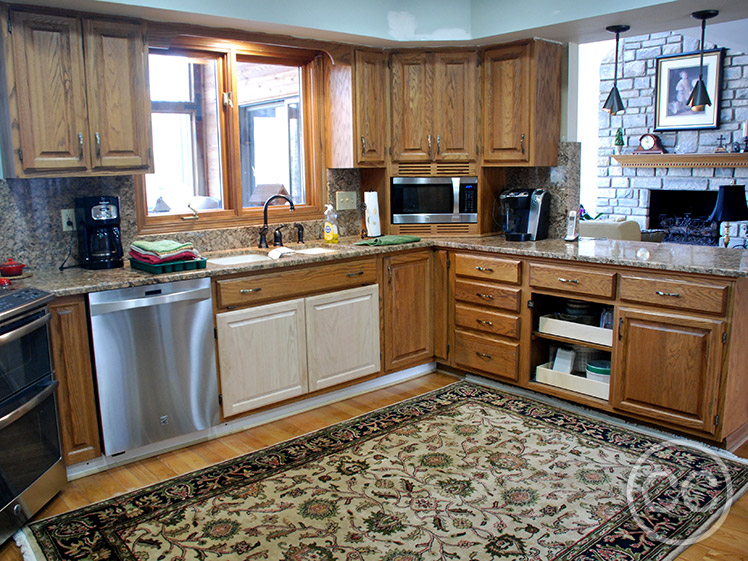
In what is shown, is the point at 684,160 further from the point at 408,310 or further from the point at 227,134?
the point at 227,134

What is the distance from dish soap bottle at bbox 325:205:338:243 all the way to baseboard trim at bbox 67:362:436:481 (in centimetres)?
93

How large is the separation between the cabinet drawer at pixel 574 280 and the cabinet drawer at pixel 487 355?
0.44 metres

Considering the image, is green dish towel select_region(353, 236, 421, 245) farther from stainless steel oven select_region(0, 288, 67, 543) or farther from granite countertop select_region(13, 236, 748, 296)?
stainless steel oven select_region(0, 288, 67, 543)

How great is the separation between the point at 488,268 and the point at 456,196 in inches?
27.4

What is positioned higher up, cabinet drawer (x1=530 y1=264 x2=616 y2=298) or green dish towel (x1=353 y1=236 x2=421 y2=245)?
green dish towel (x1=353 y1=236 x2=421 y2=245)

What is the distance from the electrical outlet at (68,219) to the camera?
3350 mm

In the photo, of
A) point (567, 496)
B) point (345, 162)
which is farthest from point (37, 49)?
point (567, 496)

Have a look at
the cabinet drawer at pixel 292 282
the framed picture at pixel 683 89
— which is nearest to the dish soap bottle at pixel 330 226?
the cabinet drawer at pixel 292 282

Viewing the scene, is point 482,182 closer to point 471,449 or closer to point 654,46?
point 471,449

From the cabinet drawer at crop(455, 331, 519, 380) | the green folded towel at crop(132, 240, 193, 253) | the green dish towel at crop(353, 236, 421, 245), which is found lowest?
the cabinet drawer at crop(455, 331, 519, 380)

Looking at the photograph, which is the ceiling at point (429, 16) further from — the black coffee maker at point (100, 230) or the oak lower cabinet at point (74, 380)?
the oak lower cabinet at point (74, 380)

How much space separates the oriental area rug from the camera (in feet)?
7.90

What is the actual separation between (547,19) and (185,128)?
7.06 ft

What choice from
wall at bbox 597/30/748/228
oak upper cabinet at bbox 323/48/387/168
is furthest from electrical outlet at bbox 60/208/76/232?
wall at bbox 597/30/748/228
